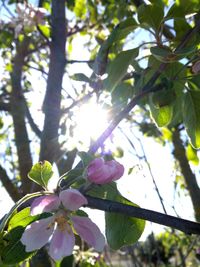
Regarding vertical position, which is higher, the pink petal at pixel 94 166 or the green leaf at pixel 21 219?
the pink petal at pixel 94 166

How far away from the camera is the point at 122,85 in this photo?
1066 mm

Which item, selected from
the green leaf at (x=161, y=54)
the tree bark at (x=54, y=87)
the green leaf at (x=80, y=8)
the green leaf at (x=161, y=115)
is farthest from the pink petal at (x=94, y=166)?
the green leaf at (x=80, y=8)

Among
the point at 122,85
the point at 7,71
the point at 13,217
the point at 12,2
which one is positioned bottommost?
the point at 13,217

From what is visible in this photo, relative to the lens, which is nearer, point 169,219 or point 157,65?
point 169,219

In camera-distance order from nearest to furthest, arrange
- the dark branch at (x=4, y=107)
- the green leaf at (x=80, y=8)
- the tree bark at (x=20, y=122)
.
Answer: the tree bark at (x=20, y=122)
the dark branch at (x=4, y=107)
the green leaf at (x=80, y=8)

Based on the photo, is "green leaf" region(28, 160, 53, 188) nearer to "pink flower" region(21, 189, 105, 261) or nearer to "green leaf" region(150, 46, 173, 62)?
"pink flower" region(21, 189, 105, 261)

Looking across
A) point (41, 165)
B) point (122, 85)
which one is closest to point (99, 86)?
point (122, 85)

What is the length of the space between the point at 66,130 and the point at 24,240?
3.35 ft

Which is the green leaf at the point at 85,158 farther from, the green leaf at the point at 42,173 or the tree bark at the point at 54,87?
the tree bark at the point at 54,87

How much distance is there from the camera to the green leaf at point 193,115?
0.88 m

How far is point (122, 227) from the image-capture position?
2.43ft

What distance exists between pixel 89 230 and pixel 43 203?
133mm

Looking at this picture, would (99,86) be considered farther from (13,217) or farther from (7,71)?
(7,71)

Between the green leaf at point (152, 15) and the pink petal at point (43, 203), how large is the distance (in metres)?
0.44
